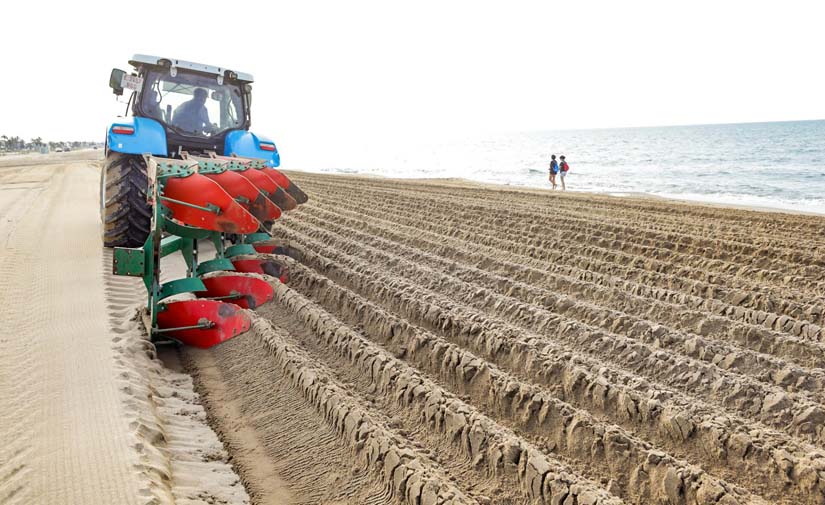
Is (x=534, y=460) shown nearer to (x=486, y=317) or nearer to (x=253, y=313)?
(x=486, y=317)

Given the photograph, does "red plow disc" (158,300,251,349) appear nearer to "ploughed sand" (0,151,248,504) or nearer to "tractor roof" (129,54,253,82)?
"ploughed sand" (0,151,248,504)

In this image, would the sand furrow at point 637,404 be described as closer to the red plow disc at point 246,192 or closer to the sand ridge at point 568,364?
the sand ridge at point 568,364

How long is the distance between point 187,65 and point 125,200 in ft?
5.50

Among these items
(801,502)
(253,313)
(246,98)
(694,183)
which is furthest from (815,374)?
(694,183)

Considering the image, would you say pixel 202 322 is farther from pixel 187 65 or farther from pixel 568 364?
pixel 187 65

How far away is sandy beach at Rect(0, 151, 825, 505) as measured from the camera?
243cm

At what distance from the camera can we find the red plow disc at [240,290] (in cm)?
468

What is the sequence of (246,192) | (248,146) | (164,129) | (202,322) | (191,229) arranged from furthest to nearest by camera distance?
(248,146), (164,129), (246,192), (191,229), (202,322)

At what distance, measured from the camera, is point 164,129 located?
21.6ft

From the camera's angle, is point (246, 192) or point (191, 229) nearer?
point (191, 229)

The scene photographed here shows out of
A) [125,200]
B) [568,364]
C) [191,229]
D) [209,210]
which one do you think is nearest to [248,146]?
[125,200]

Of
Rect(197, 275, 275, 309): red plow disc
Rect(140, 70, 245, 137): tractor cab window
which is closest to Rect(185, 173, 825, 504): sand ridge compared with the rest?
Rect(197, 275, 275, 309): red plow disc

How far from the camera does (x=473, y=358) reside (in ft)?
11.4

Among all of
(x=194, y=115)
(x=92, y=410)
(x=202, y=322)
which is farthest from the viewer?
(x=194, y=115)
